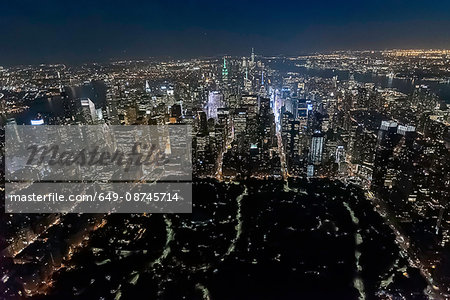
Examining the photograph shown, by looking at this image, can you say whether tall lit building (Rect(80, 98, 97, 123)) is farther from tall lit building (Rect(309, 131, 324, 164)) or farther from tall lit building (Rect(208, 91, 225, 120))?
tall lit building (Rect(309, 131, 324, 164))

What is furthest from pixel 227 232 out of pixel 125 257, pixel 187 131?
pixel 187 131

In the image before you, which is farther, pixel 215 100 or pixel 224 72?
pixel 224 72

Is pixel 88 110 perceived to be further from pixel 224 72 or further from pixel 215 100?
pixel 224 72

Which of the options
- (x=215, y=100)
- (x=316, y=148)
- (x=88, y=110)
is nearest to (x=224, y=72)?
(x=215, y=100)

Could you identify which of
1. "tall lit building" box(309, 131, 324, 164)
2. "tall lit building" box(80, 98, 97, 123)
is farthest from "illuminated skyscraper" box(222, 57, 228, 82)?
"tall lit building" box(309, 131, 324, 164)

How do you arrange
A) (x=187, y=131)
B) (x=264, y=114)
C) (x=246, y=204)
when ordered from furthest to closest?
(x=264, y=114), (x=187, y=131), (x=246, y=204)

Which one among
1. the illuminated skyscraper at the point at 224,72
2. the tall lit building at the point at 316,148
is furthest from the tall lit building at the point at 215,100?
the tall lit building at the point at 316,148

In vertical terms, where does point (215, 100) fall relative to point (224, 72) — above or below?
below

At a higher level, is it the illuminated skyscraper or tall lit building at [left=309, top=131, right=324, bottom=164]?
the illuminated skyscraper

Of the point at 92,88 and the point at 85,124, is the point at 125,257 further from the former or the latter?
the point at 92,88

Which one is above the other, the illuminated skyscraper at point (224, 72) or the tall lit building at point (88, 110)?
the illuminated skyscraper at point (224, 72)

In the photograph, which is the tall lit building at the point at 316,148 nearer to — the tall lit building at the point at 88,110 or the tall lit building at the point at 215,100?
the tall lit building at the point at 215,100
